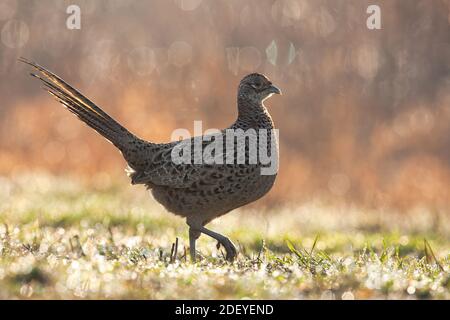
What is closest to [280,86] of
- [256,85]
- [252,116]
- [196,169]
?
[256,85]

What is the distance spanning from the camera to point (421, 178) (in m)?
13.6

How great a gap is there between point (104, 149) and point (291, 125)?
347 centimetres

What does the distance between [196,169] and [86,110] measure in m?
1.17

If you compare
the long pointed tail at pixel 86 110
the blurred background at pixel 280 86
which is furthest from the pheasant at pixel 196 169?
the blurred background at pixel 280 86

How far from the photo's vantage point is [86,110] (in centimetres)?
703

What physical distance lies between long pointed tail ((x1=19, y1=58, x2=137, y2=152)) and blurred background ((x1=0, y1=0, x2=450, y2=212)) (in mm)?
5368

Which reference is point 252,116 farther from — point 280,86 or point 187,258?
point 280,86

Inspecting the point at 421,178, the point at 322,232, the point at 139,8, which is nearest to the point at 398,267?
the point at 322,232

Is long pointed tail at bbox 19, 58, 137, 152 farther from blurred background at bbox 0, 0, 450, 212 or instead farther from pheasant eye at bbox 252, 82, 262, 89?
blurred background at bbox 0, 0, 450, 212

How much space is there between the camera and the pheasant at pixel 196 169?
254 inches

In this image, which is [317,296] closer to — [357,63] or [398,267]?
[398,267]

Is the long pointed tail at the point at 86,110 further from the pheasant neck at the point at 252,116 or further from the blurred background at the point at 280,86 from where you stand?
the blurred background at the point at 280,86

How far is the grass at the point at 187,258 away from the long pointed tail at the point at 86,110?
838mm

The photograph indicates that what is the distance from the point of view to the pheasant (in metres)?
6.45
